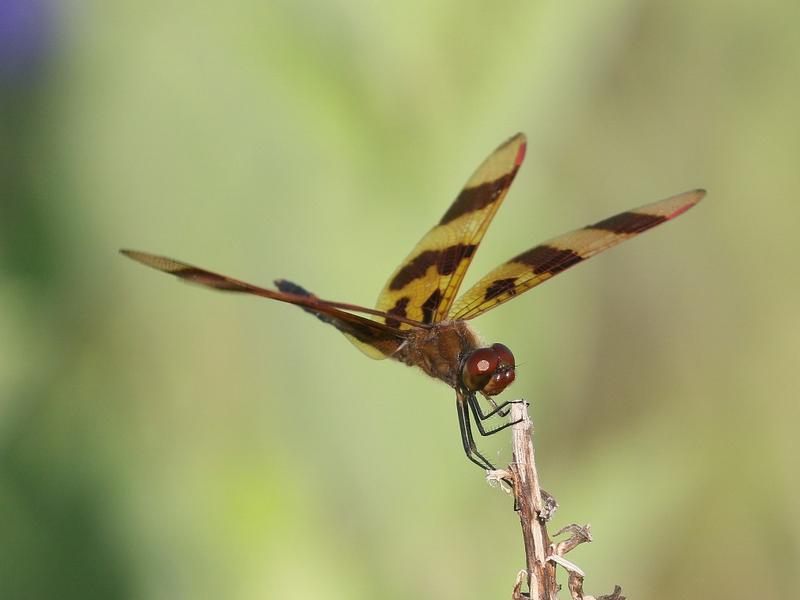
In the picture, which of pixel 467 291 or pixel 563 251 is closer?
pixel 563 251

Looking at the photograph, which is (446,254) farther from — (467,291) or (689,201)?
(689,201)

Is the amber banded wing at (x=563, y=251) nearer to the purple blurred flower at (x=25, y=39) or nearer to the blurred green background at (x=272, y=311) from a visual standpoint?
the blurred green background at (x=272, y=311)

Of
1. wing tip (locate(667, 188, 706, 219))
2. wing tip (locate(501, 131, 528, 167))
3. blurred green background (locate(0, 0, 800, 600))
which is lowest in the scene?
blurred green background (locate(0, 0, 800, 600))

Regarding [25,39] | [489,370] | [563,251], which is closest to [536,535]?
[489,370]

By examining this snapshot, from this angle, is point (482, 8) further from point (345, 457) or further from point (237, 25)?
point (345, 457)

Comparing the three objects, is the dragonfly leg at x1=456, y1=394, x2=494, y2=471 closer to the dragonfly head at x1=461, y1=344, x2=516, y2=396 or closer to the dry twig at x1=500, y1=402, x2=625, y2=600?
the dragonfly head at x1=461, y1=344, x2=516, y2=396

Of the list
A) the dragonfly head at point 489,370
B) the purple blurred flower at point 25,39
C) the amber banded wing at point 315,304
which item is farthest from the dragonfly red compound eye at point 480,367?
the purple blurred flower at point 25,39

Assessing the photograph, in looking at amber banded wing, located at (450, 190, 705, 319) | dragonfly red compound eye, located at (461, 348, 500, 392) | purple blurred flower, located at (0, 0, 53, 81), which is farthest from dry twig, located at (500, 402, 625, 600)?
purple blurred flower, located at (0, 0, 53, 81)
